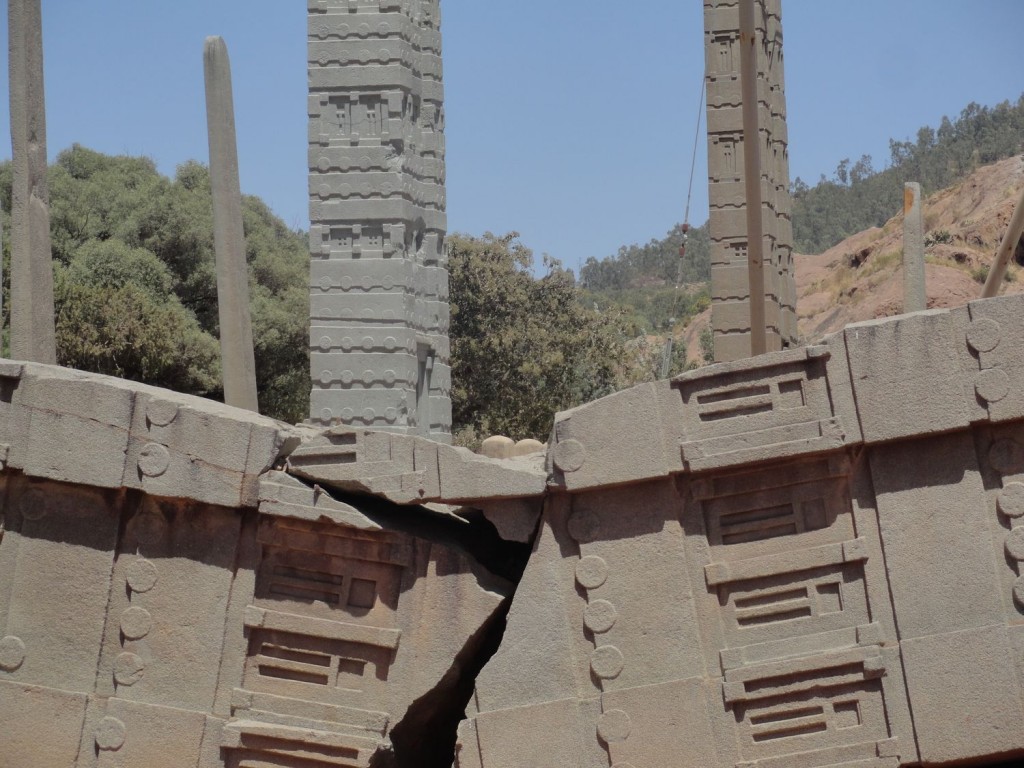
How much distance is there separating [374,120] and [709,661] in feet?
28.4

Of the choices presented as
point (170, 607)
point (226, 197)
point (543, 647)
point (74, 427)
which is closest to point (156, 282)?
point (226, 197)

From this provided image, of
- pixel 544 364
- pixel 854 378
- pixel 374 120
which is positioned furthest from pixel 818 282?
pixel 854 378

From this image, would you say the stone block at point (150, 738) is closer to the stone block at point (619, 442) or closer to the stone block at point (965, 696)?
the stone block at point (619, 442)

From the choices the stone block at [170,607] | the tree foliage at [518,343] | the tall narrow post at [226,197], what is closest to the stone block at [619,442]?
the stone block at [170,607]

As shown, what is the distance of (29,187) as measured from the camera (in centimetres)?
867

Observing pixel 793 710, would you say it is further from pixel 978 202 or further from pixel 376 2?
pixel 978 202

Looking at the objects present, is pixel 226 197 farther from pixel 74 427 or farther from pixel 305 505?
pixel 305 505

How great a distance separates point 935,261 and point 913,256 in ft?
64.6

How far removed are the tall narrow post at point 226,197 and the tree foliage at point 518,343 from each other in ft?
45.9

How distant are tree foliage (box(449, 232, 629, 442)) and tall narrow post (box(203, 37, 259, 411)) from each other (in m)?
14.0

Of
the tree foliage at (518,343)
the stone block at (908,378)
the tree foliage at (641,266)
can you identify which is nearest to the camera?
the stone block at (908,378)

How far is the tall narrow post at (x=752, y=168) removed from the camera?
9586 millimetres

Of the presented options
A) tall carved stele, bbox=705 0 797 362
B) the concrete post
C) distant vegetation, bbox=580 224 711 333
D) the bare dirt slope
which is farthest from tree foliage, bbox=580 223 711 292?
the concrete post

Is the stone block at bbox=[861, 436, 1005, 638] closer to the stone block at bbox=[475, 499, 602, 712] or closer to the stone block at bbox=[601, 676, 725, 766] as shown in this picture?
the stone block at bbox=[601, 676, 725, 766]
